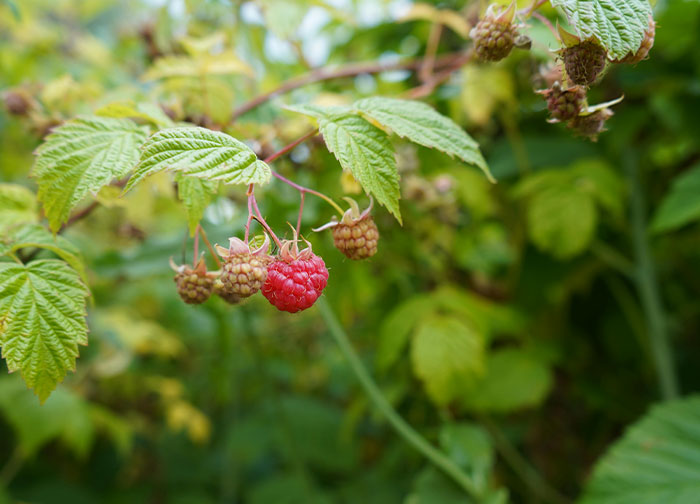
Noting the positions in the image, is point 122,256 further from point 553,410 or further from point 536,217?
point 553,410

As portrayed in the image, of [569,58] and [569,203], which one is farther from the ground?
[569,58]

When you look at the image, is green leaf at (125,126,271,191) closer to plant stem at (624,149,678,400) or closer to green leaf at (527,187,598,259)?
green leaf at (527,187,598,259)

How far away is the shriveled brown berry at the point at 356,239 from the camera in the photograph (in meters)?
0.68

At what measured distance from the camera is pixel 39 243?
769 millimetres

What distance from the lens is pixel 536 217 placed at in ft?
4.55

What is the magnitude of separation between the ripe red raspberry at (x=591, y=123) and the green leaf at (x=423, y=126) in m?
0.12

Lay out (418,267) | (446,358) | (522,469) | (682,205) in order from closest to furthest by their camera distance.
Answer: (682,205)
(446,358)
(522,469)
(418,267)

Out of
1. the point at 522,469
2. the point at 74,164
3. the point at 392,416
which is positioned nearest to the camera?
the point at 74,164

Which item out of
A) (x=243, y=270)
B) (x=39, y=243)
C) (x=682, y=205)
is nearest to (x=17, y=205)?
(x=39, y=243)

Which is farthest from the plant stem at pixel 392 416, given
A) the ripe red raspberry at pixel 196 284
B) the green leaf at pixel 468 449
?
the ripe red raspberry at pixel 196 284

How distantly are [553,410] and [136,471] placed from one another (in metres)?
1.80

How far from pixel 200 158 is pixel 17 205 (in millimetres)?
460

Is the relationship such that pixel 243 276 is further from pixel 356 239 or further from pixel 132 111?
pixel 132 111

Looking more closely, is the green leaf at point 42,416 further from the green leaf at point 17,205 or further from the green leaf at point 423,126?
the green leaf at point 423,126
